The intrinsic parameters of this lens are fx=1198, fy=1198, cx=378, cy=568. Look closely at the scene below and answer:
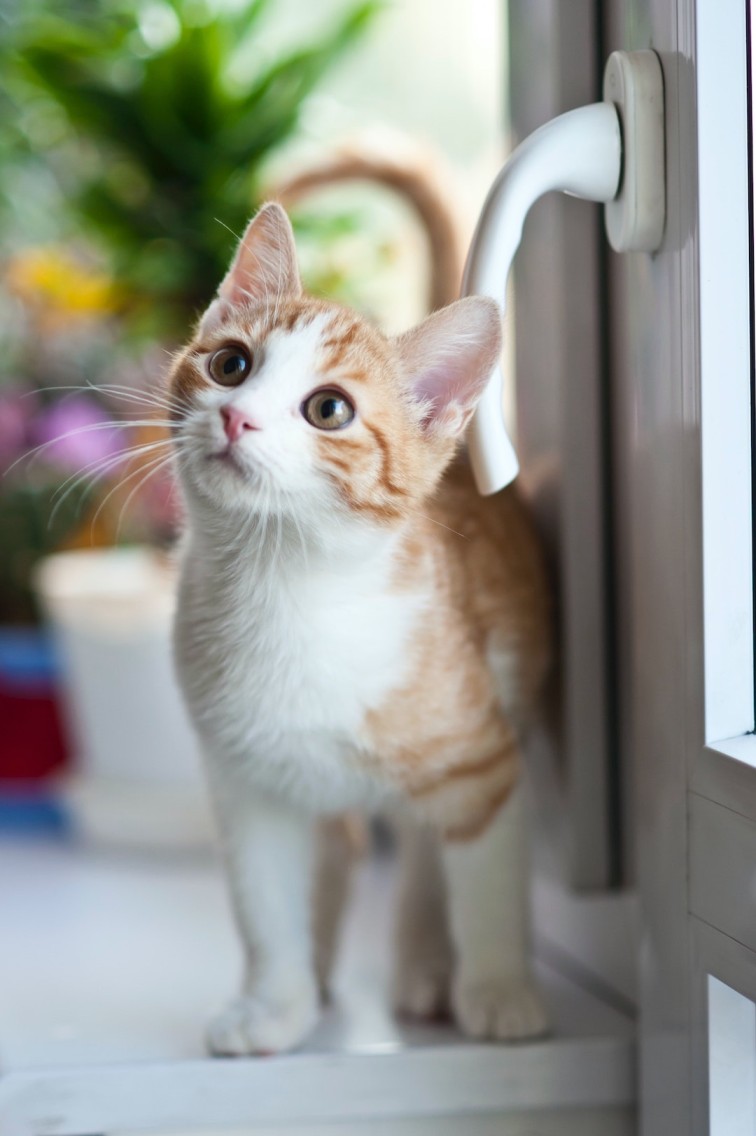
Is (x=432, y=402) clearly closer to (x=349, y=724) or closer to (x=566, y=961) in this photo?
(x=349, y=724)

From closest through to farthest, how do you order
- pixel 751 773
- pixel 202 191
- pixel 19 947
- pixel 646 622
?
1. pixel 751 773
2. pixel 646 622
3. pixel 19 947
4. pixel 202 191

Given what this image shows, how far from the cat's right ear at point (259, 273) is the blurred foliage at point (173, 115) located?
50 cm

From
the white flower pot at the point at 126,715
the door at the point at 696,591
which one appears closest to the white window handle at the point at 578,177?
the door at the point at 696,591

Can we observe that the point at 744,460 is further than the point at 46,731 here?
No

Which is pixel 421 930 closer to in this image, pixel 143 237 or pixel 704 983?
pixel 704 983

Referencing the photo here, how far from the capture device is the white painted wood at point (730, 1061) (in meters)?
0.62

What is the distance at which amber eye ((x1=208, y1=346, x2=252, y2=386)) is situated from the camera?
66cm

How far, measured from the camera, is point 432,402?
678 millimetres

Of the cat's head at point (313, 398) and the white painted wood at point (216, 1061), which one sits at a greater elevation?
the cat's head at point (313, 398)

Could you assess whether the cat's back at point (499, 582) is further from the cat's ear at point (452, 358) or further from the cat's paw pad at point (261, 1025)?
the cat's paw pad at point (261, 1025)

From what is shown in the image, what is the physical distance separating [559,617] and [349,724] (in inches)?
8.3

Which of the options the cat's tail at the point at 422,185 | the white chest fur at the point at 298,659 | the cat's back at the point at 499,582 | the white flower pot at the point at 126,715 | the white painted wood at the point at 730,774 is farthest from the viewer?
the white flower pot at the point at 126,715

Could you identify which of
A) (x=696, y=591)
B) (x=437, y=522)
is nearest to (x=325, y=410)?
(x=437, y=522)

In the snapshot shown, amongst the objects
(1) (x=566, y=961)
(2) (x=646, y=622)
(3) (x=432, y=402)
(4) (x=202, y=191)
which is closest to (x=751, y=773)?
(2) (x=646, y=622)
